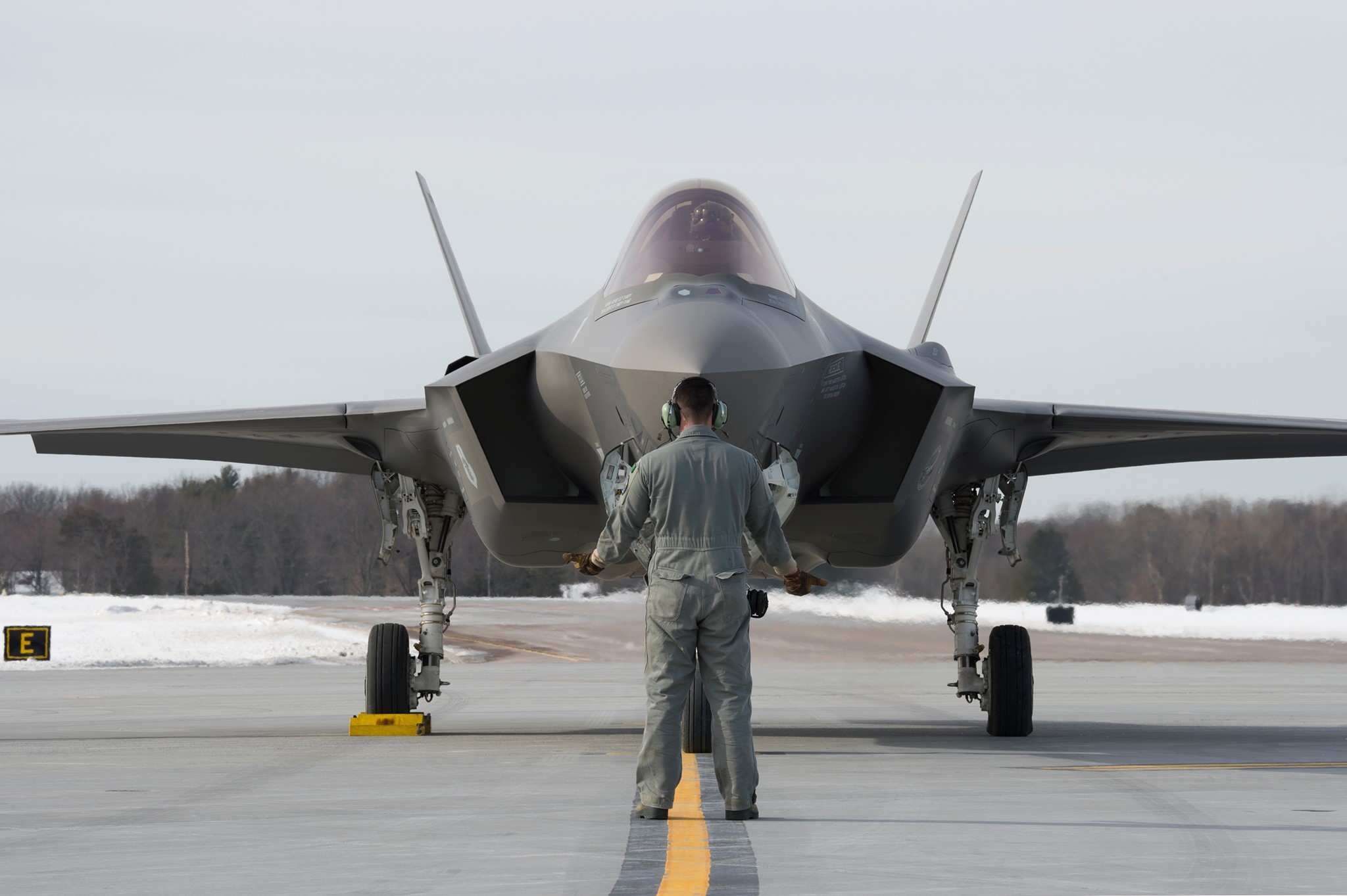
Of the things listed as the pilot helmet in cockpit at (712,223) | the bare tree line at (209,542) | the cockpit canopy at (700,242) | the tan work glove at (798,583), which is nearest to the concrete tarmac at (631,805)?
the tan work glove at (798,583)

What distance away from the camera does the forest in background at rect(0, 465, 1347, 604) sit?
46062mm

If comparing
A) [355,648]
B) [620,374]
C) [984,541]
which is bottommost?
[355,648]

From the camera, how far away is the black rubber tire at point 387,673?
12.0 metres

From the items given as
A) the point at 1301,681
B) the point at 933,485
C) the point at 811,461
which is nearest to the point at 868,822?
the point at 811,461

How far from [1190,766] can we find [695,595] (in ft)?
12.8

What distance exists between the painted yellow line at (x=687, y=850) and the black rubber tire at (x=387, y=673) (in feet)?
16.5

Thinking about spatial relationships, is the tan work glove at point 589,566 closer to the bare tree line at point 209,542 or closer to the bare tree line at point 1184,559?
the bare tree line at point 1184,559

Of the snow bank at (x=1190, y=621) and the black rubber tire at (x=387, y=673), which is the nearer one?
the black rubber tire at (x=387, y=673)

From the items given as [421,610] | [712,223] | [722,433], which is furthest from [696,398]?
[421,610]

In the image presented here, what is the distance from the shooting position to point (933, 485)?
33.8 ft

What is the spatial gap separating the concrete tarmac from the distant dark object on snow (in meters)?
28.6

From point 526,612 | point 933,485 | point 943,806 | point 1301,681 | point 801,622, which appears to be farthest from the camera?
point 526,612

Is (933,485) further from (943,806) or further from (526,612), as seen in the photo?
(526,612)

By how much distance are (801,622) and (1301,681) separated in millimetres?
9420
